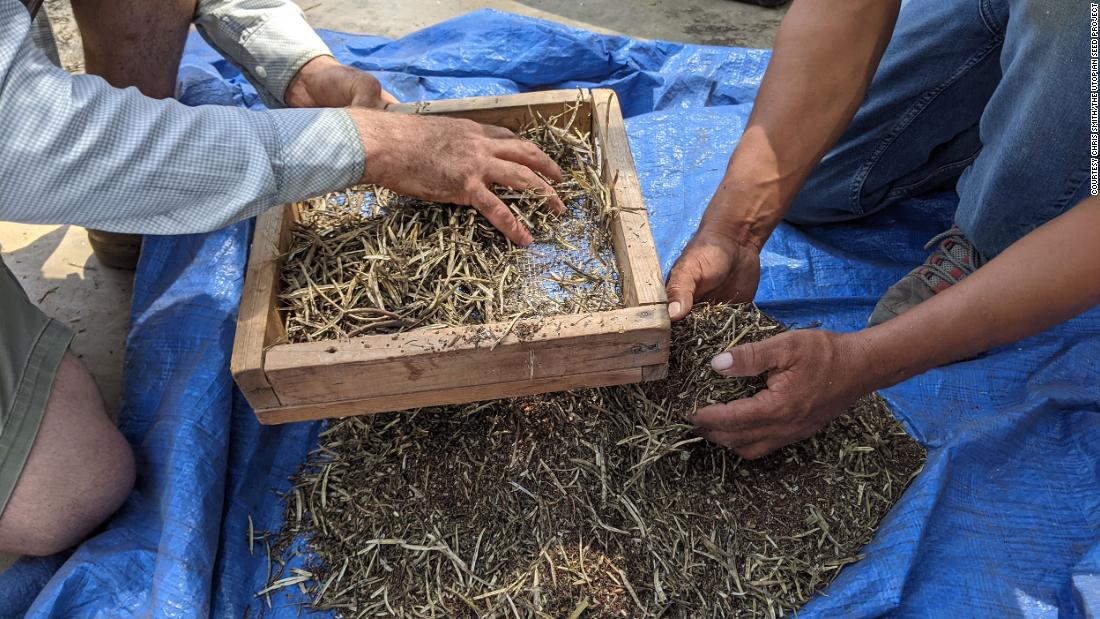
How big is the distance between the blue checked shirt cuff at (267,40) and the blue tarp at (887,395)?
1.58ft

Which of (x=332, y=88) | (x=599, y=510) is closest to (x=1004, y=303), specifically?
(x=599, y=510)

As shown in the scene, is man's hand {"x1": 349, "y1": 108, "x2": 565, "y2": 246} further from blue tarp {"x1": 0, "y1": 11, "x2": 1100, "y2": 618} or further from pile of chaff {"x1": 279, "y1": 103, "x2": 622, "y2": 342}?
blue tarp {"x1": 0, "y1": 11, "x2": 1100, "y2": 618}

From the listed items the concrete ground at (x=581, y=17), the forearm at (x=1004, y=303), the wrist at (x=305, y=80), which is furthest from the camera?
the concrete ground at (x=581, y=17)

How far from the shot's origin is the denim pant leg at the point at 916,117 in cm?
225

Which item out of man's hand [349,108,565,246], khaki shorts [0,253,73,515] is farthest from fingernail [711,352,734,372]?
khaki shorts [0,253,73,515]

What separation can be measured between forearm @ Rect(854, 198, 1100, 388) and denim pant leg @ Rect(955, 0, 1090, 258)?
0.40 meters

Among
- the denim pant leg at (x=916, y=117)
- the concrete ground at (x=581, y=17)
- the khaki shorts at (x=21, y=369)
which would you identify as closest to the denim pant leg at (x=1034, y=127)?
the denim pant leg at (x=916, y=117)

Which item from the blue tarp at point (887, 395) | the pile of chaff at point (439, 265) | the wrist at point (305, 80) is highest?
the wrist at point (305, 80)

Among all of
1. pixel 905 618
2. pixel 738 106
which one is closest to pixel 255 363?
pixel 905 618

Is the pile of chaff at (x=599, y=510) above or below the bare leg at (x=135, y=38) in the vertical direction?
below

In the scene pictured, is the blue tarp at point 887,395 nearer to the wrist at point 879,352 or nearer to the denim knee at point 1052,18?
the wrist at point 879,352

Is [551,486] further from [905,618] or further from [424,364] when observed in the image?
[905,618]

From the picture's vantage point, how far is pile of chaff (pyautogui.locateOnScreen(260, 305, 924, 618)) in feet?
5.54

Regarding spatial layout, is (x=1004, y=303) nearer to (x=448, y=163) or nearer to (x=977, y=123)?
(x=977, y=123)
